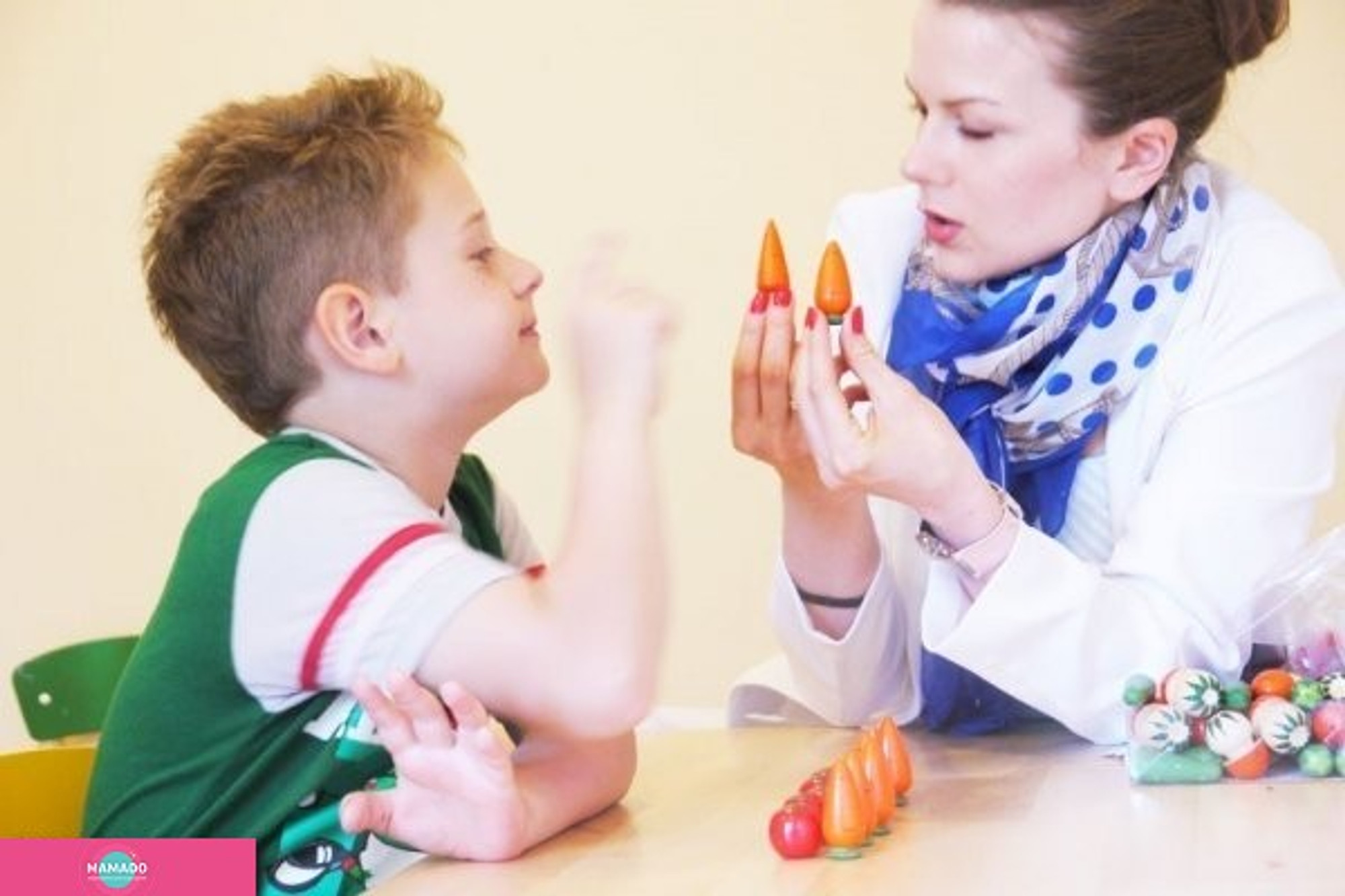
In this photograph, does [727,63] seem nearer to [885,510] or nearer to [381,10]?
[381,10]

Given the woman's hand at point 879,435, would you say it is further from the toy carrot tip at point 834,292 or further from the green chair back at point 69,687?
the green chair back at point 69,687

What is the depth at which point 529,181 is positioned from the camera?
2.77 meters

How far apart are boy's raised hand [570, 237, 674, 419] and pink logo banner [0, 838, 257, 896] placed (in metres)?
0.33

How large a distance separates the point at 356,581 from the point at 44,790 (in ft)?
1.12

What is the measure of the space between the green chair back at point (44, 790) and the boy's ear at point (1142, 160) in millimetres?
827

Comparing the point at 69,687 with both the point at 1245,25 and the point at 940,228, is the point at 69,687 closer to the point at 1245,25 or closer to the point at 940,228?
the point at 940,228

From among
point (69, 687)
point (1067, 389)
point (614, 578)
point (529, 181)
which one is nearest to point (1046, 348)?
point (1067, 389)

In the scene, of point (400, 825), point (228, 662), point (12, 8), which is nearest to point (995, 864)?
point (400, 825)

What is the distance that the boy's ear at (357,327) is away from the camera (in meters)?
1.38

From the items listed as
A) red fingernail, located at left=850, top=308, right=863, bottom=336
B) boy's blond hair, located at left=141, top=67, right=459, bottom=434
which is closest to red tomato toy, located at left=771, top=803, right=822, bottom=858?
red fingernail, located at left=850, top=308, right=863, bottom=336

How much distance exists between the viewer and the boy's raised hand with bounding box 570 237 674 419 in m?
1.24

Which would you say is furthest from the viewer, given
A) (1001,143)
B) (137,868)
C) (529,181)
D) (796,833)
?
(529,181)

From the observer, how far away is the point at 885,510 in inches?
67.2

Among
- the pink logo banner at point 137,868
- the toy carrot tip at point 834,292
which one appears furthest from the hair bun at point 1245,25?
the pink logo banner at point 137,868
